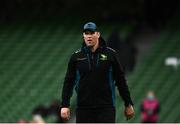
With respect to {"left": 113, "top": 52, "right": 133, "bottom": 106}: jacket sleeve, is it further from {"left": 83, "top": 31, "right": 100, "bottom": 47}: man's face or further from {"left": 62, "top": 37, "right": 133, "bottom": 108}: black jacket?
{"left": 83, "top": 31, "right": 100, "bottom": 47}: man's face

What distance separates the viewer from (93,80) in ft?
20.8

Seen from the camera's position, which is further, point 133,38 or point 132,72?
point 133,38

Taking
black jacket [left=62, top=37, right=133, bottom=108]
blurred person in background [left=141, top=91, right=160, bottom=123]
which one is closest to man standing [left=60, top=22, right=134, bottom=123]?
black jacket [left=62, top=37, right=133, bottom=108]

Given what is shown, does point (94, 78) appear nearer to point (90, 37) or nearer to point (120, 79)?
point (120, 79)

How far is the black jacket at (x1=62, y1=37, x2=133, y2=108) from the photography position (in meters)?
6.35

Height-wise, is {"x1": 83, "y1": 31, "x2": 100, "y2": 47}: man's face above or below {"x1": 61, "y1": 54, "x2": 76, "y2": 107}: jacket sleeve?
above

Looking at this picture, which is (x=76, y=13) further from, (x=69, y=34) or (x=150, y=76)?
(x=150, y=76)

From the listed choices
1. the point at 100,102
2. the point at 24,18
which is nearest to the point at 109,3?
the point at 24,18

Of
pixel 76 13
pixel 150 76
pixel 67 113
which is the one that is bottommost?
pixel 67 113

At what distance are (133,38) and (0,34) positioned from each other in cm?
447

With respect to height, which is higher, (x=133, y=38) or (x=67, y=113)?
(x=133, y=38)

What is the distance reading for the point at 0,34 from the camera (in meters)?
20.2

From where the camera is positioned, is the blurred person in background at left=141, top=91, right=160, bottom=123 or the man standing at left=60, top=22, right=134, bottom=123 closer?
the man standing at left=60, top=22, right=134, bottom=123

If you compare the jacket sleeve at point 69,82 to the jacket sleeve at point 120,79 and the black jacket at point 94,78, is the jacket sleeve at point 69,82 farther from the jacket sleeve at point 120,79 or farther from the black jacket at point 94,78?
the jacket sleeve at point 120,79
